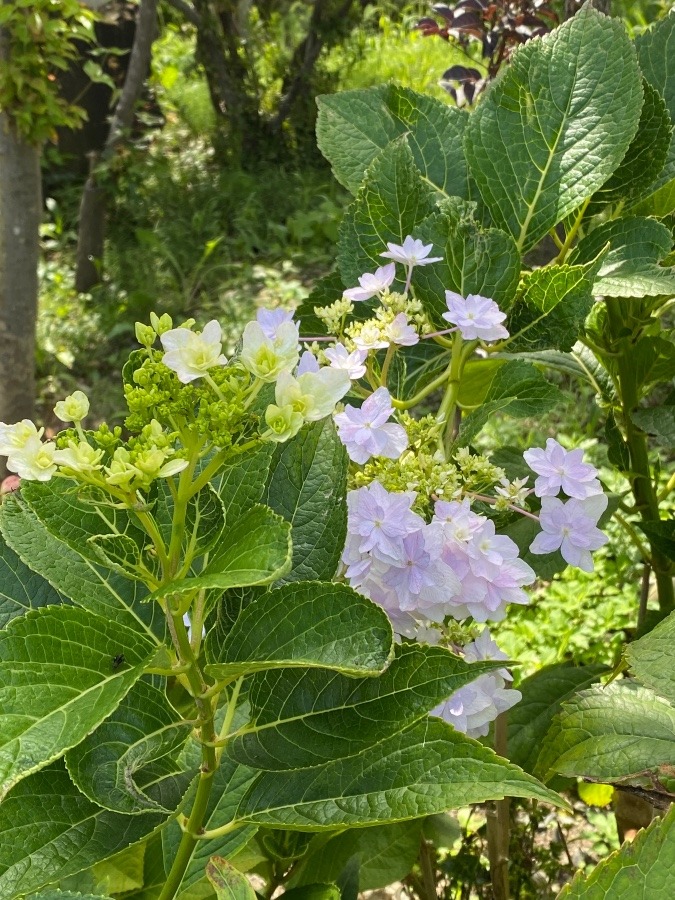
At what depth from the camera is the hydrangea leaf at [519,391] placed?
2.67ft

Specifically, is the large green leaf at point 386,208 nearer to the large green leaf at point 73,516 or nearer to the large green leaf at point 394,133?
the large green leaf at point 394,133

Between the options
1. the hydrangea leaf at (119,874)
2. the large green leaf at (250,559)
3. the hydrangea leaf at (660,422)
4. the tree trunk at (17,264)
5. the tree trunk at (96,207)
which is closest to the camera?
the large green leaf at (250,559)

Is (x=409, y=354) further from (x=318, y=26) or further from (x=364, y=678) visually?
(x=318, y=26)

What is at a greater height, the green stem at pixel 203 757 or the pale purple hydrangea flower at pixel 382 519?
the pale purple hydrangea flower at pixel 382 519

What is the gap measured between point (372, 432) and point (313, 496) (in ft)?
0.24

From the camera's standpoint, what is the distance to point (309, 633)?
56 cm

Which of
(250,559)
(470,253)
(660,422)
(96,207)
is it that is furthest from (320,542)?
(96,207)

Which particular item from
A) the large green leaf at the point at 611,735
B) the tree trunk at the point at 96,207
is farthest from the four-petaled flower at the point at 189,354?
the tree trunk at the point at 96,207

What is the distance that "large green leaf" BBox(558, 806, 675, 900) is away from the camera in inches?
23.1

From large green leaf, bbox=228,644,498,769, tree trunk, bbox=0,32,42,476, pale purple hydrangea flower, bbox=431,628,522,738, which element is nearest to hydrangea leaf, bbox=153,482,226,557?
large green leaf, bbox=228,644,498,769

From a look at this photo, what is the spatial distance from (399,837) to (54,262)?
15.3 feet

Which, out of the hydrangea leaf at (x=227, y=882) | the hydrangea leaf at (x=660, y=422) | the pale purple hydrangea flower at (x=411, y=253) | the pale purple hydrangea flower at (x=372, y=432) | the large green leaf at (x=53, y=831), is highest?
the pale purple hydrangea flower at (x=411, y=253)

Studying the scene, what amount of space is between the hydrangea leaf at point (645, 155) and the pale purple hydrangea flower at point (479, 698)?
0.50 m

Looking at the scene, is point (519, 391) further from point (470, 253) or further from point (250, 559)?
Answer: point (250, 559)
